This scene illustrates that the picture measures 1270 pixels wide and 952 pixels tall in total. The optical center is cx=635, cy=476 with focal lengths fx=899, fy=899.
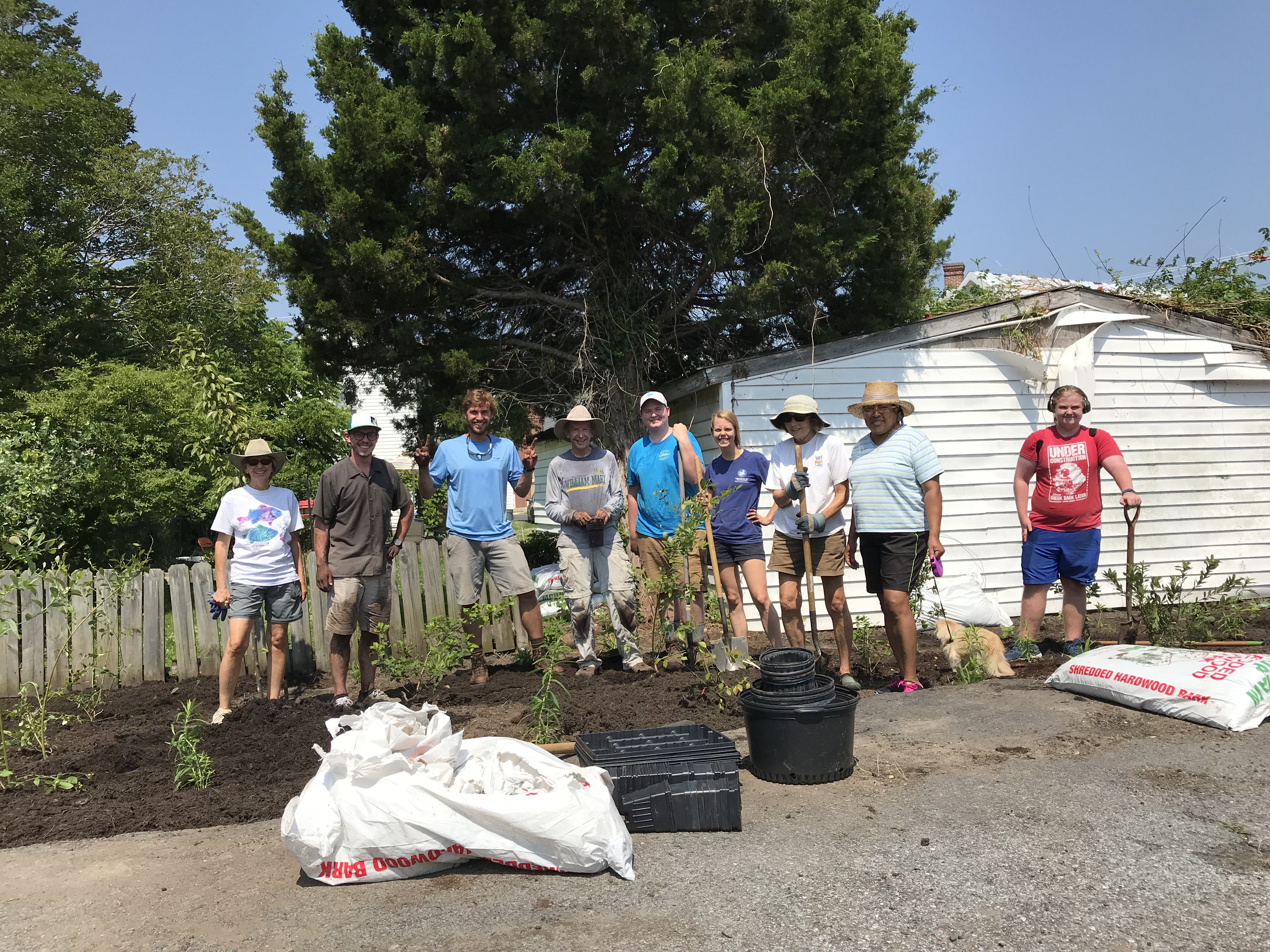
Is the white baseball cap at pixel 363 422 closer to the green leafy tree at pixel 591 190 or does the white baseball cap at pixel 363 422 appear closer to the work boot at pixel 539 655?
the work boot at pixel 539 655

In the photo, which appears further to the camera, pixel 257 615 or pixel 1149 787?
pixel 257 615

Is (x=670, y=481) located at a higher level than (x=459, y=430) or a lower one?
lower

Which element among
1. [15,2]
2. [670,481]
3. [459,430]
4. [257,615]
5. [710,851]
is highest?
[15,2]

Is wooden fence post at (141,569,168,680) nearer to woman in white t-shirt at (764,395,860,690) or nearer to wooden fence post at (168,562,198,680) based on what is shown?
wooden fence post at (168,562,198,680)

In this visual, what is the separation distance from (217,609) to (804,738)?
3996 millimetres

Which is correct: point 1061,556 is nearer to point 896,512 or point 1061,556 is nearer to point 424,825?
point 896,512

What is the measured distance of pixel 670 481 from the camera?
6.41 m

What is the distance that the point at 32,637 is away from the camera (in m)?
6.91

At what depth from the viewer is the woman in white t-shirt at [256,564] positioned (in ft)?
18.7

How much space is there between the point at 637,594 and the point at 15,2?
2727 cm

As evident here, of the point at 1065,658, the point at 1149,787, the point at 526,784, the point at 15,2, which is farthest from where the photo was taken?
the point at 15,2

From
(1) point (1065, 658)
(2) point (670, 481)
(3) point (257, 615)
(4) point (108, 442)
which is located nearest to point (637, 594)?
(2) point (670, 481)

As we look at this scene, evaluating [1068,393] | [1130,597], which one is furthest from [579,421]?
[1130,597]

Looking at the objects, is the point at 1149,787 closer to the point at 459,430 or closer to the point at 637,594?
the point at 637,594
